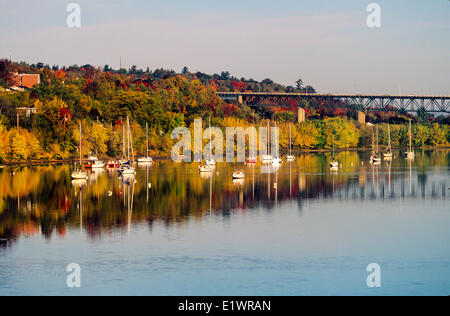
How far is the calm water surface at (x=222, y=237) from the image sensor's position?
31.1m

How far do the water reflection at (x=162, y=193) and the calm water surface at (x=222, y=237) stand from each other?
5.6 inches

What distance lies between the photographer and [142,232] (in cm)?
4366

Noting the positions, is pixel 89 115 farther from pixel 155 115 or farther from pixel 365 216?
pixel 365 216

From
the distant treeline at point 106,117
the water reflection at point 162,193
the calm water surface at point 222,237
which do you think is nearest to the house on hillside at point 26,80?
the distant treeline at point 106,117

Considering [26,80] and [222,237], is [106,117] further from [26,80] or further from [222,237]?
[222,237]

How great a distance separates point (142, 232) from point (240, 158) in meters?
93.8

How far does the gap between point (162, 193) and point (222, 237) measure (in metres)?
23.5

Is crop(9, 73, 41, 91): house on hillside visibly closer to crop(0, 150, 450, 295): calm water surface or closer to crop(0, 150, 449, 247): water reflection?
crop(0, 150, 449, 247): water reflection

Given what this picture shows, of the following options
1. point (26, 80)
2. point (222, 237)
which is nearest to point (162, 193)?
point (222, 237)

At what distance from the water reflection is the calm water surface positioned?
142 mm

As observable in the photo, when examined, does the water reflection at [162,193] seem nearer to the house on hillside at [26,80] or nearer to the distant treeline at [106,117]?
the distant treeline at [106,117]

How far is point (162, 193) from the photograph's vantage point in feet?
213

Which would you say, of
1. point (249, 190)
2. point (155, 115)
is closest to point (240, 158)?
point (155, 115)
